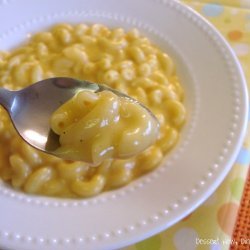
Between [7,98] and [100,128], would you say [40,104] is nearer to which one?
[7,98]

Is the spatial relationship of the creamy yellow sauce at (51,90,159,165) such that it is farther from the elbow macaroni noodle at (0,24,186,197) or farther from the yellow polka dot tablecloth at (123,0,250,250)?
the yellow polka dot tablecloth at (123,0,250,250)

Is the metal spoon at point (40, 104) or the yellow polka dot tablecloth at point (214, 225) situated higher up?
the metal spoon at point (40, 104)

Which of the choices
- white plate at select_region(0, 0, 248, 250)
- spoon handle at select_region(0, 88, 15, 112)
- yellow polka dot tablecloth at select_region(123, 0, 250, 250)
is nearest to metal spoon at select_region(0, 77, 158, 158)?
spoon handle at select_region(0, 88, 15, 112)

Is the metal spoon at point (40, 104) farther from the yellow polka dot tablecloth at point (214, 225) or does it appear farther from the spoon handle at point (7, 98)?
the yellow polka dot tablecloth at point (214, 225)

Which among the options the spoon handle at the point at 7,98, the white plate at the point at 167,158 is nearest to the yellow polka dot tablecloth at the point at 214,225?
the white plate at the point at 167,158

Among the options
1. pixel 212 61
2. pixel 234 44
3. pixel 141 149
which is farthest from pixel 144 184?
pixel 234 44
